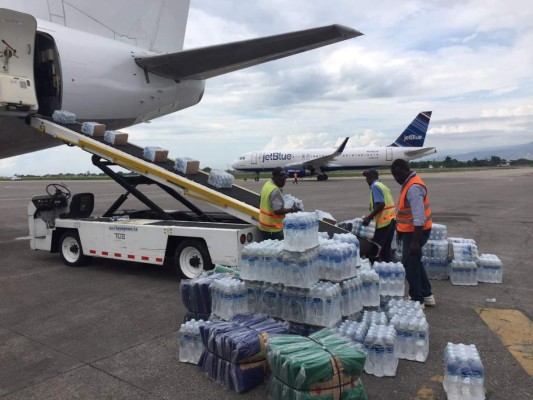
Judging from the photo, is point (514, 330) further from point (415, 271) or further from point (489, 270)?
point (489, 270)

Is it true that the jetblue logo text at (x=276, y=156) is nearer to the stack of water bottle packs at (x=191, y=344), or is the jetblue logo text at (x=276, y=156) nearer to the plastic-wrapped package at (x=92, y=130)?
the plastic-wrapped package at (x=92, y=130)

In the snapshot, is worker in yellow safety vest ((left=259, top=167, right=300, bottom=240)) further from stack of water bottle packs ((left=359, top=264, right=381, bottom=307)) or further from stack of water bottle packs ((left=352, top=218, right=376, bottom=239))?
stack of water bottle packs ((left=359, top=264, right=381, bottom=307))

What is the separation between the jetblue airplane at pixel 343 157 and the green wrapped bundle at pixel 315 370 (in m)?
47.8

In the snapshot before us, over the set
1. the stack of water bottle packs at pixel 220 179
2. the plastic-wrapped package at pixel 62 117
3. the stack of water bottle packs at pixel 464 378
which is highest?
the plastic-wrapped package at pixel 62 117

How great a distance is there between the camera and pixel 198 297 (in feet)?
18.5

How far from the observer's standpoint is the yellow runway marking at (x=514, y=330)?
5.03 metres

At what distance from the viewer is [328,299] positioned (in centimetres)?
499

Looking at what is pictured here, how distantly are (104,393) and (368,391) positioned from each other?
8.29 feet

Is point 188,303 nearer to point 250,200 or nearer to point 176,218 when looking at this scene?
point 250,200

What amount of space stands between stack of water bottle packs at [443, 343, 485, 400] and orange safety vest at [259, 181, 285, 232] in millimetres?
4101

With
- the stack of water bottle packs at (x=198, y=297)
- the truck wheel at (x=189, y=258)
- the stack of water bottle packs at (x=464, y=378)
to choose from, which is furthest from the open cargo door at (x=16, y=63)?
the stack of water bottle packs at (x=464, y=378)

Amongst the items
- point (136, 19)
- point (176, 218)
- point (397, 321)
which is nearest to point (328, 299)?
point (397, 321)

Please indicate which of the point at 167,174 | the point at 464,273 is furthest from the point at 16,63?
the point at 464,273

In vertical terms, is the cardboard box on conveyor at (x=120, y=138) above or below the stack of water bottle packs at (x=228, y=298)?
above
